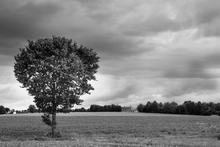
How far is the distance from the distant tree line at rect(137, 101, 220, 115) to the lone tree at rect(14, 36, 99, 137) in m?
119

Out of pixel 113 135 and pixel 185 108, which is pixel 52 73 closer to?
pixel 113 135

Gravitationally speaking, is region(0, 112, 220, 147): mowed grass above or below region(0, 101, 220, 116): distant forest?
→ below

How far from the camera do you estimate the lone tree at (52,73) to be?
50.8 meters

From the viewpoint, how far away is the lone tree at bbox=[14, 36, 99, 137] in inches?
2000

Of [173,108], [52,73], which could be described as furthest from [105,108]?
[52,73]

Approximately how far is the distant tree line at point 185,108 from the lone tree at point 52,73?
11915 centimetres

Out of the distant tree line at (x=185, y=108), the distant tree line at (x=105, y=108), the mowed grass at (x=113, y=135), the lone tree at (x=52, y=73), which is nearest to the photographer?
the mowed grass at (x=113, y=135)

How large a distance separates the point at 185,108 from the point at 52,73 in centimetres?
12222

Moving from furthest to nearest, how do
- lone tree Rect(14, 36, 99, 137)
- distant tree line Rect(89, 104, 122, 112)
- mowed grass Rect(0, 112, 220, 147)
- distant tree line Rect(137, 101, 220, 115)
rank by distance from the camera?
distant tree line Rect(89, 104, 122, 112) < distant tree line Rect(137, 101, 220, 115) < lone tree Rect(14, 36, 99, 137) < mowed grass Rect(0, 112, 220, 147)

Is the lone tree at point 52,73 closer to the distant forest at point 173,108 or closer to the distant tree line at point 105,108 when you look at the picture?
the distant forest at point 173,108

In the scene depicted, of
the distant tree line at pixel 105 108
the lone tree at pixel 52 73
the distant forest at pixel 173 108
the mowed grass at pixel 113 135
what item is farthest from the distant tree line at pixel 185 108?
the lone tree at pixel 52 73

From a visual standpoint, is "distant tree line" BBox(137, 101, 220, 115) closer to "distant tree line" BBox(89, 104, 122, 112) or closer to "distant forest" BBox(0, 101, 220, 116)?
"distant forest" BBox(0, 101, 220, 116)

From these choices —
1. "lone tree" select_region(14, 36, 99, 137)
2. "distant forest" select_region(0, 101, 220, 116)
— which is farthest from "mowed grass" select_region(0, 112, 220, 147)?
"distant forest" select_region(0, 101, 220, 116)

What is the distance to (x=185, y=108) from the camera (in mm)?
166750
